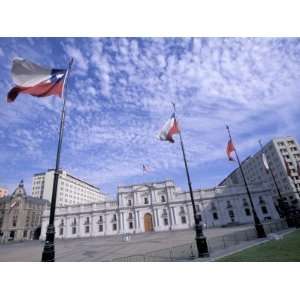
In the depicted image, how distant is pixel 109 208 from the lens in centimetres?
5022

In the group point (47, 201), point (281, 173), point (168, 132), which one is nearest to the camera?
point (168, 132)

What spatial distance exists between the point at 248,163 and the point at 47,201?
3083 inches

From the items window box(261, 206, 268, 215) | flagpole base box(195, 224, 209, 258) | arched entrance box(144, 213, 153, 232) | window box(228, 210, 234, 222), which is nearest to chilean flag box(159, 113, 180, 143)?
flagpole base box(195, 224, 209, 258)

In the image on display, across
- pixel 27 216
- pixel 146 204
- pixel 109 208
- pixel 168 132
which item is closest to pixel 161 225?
pixel 146 204

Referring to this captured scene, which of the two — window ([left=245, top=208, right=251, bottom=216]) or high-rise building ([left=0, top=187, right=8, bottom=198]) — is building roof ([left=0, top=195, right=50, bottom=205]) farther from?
window ([left=245, top=208, right=251, bottom=216])

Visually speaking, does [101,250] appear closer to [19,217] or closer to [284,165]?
[19,217]

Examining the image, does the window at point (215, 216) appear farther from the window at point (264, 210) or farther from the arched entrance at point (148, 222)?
the arched entrance at point (148, 222)

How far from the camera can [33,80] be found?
26.5ft

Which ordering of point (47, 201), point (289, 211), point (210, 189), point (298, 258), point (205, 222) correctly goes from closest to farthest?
1. point (298, 258)
2. point (289, 211)
3. point (205, 222)
4. point (210, 189)
5. point (47, 201)

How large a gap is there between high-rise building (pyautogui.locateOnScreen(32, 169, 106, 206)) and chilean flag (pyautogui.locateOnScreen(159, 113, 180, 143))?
71.9 metres

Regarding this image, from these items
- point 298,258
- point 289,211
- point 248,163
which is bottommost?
point 298,258

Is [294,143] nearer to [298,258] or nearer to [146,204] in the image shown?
[146,204]

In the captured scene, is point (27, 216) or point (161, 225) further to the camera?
point (27, 216)

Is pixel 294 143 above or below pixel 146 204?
above
